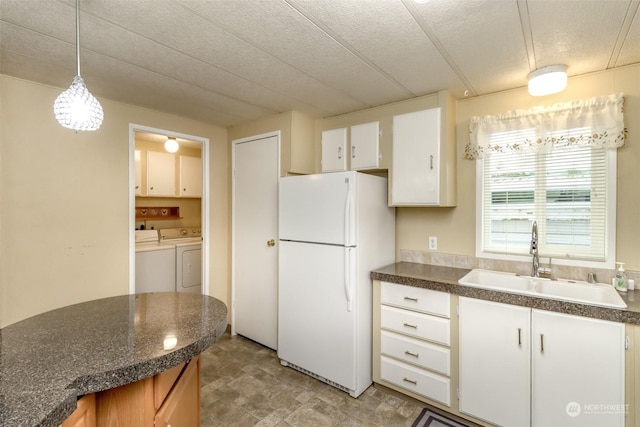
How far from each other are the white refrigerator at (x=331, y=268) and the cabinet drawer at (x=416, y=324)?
166 millimetres

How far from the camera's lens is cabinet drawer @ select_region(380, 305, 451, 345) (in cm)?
210

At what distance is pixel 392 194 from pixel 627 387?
1.74 metres

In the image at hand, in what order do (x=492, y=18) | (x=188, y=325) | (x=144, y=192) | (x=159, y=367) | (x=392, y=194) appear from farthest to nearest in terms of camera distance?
1. (x=144, y=192)
2. (x=392, y=194)
3. (x=492, y=18)
4. (x=188, y=325)
5. (x=159, y=367)

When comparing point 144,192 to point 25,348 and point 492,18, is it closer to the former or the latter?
point 25,348

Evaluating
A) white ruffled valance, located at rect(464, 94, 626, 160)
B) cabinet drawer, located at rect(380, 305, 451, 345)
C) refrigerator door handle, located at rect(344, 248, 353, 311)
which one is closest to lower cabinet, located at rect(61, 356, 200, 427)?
refrigerator door handle, located at rect(344, 248, 353, 311)

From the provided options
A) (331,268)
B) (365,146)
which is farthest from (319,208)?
(365,146)

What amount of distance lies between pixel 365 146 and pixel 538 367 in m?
1.98

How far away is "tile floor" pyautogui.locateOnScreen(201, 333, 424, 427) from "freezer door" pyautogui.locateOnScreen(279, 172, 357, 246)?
1.15 metres

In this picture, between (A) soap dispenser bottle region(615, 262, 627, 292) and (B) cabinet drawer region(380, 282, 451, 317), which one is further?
(B) cabinet drawer region(380, 282, 451, 317)

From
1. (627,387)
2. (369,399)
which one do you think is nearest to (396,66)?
(627,387)

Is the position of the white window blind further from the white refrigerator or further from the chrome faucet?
the white refrigerator

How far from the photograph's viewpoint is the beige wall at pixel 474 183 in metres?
1.93

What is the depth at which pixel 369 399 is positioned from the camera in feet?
7.47

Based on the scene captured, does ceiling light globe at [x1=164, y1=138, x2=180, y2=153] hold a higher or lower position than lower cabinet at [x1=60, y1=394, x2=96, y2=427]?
higher
